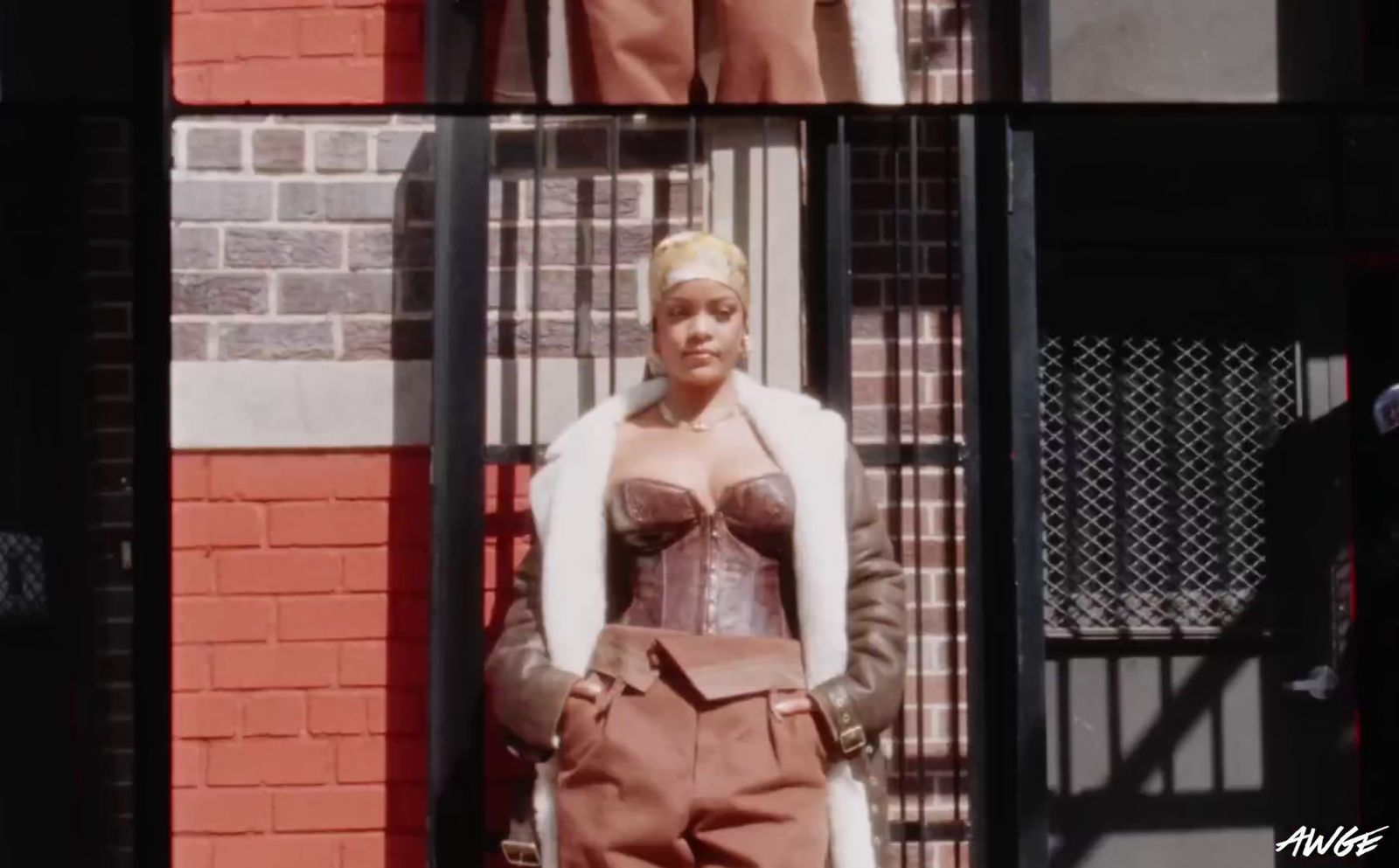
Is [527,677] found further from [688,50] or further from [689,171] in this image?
[688,50]

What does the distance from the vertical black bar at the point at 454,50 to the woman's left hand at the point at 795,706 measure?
1212 millimetres

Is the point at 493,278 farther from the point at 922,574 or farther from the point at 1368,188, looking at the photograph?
the point at 1368,188

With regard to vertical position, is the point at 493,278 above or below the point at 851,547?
above

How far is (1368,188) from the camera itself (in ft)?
13.1

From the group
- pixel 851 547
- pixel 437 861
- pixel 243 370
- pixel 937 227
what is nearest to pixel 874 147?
pixel 937 227

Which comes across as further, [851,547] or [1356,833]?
[1356,833]

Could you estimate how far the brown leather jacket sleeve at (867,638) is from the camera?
3475 mm

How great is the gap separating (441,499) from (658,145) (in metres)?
0.72

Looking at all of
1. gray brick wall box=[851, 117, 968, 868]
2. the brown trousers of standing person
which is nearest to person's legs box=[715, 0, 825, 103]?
the brown trousers of standing person

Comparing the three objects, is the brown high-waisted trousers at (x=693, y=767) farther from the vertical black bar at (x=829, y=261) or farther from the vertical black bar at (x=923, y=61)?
the vertical black bar at (x=923, y=61)

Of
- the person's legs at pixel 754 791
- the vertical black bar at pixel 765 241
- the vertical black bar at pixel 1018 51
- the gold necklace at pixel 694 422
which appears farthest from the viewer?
the vertical black bar at pixel 1018 51

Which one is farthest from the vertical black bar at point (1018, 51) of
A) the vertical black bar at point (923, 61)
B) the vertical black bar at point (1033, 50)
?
the vertical black bar at point (923, 61)

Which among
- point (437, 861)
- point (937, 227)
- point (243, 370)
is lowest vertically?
point (437, 861)

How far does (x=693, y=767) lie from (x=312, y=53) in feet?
4.76
